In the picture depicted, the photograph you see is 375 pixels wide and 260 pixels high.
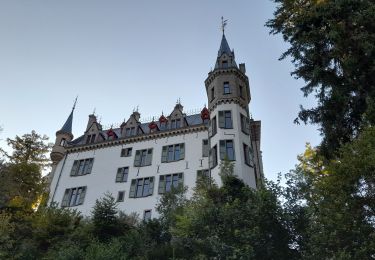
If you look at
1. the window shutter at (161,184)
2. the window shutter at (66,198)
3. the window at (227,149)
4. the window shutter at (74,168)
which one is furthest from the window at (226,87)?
the window shutter at (66,198)

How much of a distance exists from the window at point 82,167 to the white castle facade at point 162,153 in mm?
111

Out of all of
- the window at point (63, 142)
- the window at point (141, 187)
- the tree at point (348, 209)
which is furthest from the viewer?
the window at point (63, 142)

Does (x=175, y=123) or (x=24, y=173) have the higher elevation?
(x=175, y=123)

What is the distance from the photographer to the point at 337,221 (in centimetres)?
1521

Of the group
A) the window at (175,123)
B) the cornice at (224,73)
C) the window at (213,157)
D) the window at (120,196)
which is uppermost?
the cornice at (224,73)

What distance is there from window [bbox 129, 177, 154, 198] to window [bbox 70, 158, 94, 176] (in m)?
6.07

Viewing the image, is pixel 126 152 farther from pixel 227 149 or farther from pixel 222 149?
pixel 227 149

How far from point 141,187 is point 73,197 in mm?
7494

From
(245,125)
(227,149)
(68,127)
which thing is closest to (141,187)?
(227,149)

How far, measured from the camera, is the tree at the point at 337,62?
17891 mm

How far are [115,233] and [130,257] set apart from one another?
12.3ft

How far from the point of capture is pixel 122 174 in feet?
115

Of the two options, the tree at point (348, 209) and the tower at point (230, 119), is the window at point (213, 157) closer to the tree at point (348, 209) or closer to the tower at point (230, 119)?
the tower at point (230, 119)

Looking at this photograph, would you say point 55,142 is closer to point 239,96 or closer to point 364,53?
point 239,96
